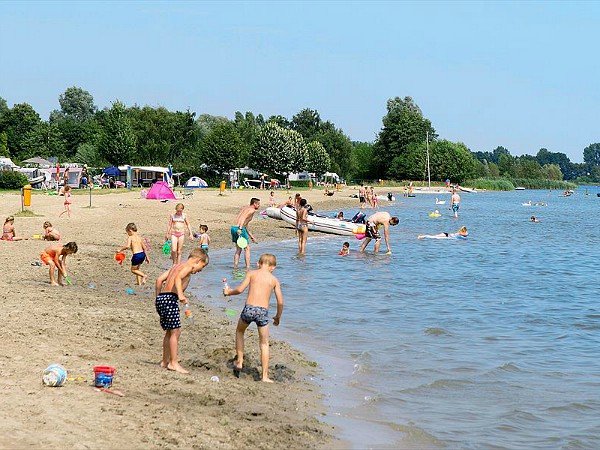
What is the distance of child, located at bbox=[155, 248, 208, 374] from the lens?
28.7ft

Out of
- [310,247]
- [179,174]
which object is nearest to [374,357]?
[310,247]

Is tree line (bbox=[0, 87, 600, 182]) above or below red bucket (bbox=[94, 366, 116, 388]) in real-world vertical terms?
above

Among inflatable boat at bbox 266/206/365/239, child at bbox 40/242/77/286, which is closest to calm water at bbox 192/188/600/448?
child at bbox 40/242/77/286

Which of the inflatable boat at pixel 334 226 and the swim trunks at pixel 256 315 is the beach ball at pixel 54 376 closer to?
the swim trunks at pixel 256 315

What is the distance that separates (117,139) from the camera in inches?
2830

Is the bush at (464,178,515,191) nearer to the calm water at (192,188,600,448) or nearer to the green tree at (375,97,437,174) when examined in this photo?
the green tree at (375,97,437,174)

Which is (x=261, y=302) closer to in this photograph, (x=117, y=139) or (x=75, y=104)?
(x=117, y=139)

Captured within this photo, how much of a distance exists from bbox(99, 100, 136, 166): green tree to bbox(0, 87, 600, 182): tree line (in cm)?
9

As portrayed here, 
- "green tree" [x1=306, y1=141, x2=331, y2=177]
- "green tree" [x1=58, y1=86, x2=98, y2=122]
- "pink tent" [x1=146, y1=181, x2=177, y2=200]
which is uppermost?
"green tree" [x1=58, y1=86, x2=98, y2=122]

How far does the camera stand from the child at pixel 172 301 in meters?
8.73

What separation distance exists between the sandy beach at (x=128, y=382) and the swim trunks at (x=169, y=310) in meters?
0.53

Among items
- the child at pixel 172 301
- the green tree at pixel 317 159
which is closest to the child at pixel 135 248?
the child at pixel 172 301

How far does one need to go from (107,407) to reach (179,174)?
68.7 meters

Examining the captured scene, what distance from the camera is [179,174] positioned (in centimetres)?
7462
